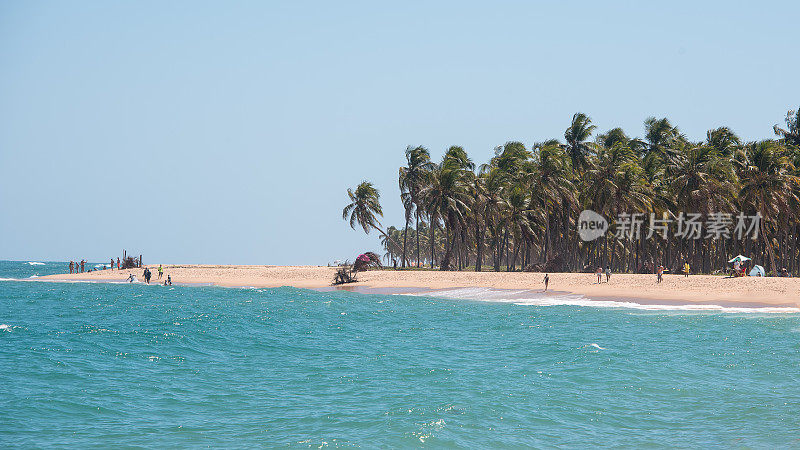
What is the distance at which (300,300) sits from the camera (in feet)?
183

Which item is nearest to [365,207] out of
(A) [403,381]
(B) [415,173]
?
(B) [415,173]

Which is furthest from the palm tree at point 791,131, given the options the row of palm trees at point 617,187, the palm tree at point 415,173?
the palm tree at point 415,173

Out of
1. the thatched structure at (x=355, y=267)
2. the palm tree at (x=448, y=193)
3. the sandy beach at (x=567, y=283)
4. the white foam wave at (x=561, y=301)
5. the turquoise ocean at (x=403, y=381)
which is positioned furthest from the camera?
the palm tree at (x=448, y=193)

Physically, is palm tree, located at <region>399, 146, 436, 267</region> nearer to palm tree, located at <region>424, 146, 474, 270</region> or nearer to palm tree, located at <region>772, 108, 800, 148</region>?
palm tree, located at <region>424, 146, 474, 270</region>

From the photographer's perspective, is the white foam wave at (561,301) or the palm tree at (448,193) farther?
the palm tree at (448,193)

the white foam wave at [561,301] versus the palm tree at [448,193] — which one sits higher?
the palm tree at [448,193]

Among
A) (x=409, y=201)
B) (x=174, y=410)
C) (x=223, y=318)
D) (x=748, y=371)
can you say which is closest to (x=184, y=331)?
(x=223, y=318)

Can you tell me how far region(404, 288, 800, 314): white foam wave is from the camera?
4328 centimetres

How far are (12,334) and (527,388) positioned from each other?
85.0 ft

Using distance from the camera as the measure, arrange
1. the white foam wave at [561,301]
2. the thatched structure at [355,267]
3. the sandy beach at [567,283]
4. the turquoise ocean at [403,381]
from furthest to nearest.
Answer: the thatched structure at [355,267] < the sandy beach at [567,283] < the white foam wave at [561,301] < the turquoise ocean at [403,381]

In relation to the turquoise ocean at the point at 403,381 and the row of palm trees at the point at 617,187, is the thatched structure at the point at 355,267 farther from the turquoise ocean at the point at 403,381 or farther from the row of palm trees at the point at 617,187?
the turquoise ocean at the point at 403,381

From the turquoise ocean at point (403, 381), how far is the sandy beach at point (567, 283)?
8521 millimetres

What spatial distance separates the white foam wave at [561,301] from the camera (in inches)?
1704

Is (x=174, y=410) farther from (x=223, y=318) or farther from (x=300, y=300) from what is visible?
(x=300, y=300)
